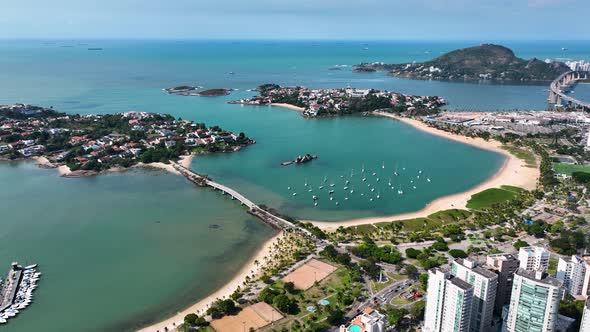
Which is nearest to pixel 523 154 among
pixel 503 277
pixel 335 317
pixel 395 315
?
pixel 503 277

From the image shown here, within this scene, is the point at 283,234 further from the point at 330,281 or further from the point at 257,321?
the point at 257,321

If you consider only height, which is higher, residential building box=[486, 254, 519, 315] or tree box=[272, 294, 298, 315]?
residential building box=[486, 254, 519, 315]

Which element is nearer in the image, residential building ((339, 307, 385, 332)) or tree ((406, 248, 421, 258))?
residential building ((339, 307, 385, 332))

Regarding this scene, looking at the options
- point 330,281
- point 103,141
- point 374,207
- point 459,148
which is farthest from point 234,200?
point 459,148

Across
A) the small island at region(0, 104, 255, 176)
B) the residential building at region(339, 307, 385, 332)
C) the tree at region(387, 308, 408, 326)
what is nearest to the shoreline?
the small island at region(0, 104, 255, 176)

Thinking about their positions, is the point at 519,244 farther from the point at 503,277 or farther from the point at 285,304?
the point at 285,304

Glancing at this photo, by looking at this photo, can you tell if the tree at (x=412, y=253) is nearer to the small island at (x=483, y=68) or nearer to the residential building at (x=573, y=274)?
the residential building at (x=573, y=274)

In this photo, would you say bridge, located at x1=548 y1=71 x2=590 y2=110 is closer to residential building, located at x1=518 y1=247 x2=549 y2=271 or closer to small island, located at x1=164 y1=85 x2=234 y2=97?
residential building, located at x1=518 y1=247 x2=549 y2=271
